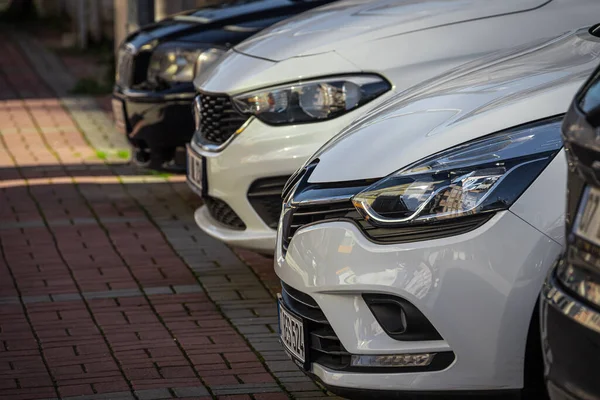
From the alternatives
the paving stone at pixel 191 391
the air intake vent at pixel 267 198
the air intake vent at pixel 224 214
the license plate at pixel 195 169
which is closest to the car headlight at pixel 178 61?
the license plate at pixel 195 169

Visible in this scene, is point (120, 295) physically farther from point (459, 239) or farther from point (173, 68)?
point (459, 239)

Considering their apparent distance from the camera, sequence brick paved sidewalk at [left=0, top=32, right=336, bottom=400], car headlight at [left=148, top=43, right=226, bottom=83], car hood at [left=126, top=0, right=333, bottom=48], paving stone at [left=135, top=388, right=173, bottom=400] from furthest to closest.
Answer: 1. car hood at [left=126, top=0, right=333, bottom=48]
2. car headlight at [left=148, top=43, right=226, bottom=83]
3. brick paved sidewalk at [left=0, top=32, right=336, bottom=400]
4. paving stone at [left=135, top=388, right=173, bottom=400]

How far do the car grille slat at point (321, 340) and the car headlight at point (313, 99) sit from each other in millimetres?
1511

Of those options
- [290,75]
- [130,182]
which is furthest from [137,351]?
[130,182]

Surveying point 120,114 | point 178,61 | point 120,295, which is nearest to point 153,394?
point 120,295

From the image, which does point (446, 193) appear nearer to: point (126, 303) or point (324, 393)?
point (324, 393)

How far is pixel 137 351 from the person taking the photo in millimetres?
4500

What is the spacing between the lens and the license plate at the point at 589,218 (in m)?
2.27

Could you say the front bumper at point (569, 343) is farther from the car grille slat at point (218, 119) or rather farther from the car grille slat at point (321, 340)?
the car grille slat at point (218, 119)

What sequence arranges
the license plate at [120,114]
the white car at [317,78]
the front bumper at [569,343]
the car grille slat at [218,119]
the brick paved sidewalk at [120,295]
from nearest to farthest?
the front bumper at [569,343] → the brick paved sidewalk at [120,295] → the white car at [317,78] → the car grille slat at [218,119] → the license plate at [120,114]

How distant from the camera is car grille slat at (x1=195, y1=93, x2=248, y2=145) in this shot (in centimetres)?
493

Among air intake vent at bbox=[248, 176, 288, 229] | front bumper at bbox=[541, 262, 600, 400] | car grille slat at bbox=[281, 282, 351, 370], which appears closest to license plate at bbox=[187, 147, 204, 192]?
air intake vent at bbox=[248, 176, 288, 229]

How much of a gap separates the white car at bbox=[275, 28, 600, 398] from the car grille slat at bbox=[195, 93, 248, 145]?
1642 millimetres

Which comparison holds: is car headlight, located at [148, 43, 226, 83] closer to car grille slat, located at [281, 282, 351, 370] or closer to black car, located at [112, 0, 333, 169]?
black car, located at [112, 0, 333, 169]
